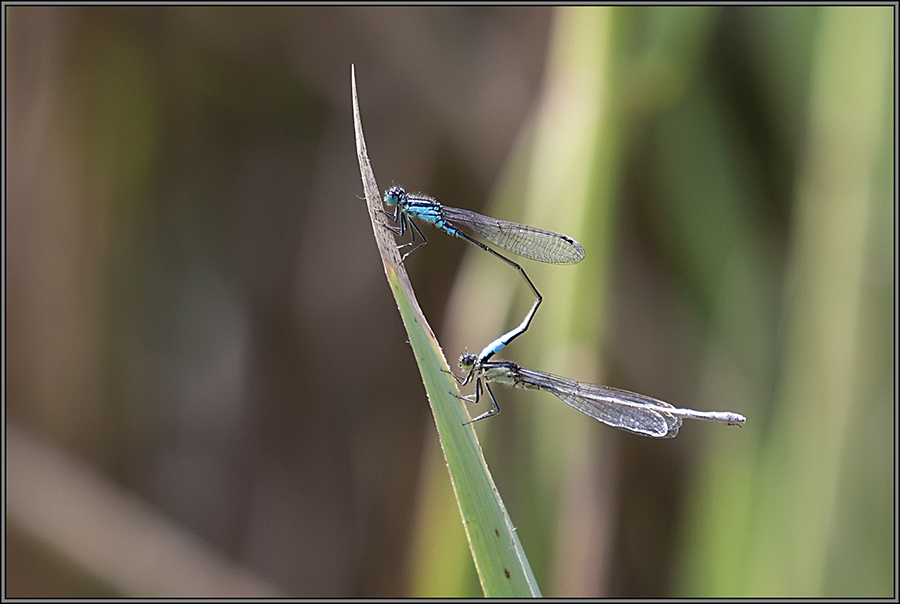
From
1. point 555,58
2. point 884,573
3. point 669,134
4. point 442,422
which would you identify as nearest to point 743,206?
point 669,134

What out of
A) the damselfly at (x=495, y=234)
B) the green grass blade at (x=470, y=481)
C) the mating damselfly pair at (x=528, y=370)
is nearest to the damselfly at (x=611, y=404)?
the mating damselfly pair at (x=528, y=370)

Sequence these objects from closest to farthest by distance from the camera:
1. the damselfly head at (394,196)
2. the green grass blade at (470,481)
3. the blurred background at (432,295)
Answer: the green grass blade at (470,481) → the blurred background at (432,295) → the damselfly head at (394,196)

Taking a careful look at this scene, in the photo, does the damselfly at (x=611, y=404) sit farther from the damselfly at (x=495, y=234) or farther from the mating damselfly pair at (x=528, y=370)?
the damselfly at (x=495, y=234)

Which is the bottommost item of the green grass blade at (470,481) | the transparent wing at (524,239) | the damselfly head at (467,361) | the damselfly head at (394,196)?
the green grass blade at (470,481)

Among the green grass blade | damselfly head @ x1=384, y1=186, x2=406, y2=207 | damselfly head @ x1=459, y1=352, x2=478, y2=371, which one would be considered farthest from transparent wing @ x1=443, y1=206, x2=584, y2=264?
the green grass blade

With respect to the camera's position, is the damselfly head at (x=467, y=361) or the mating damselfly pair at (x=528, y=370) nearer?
the mating damselfly pair at (x=528, y=370)

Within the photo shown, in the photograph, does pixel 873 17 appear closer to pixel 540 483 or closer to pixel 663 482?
pixel 540 483

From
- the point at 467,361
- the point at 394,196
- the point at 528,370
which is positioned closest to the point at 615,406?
the point at 528,370
